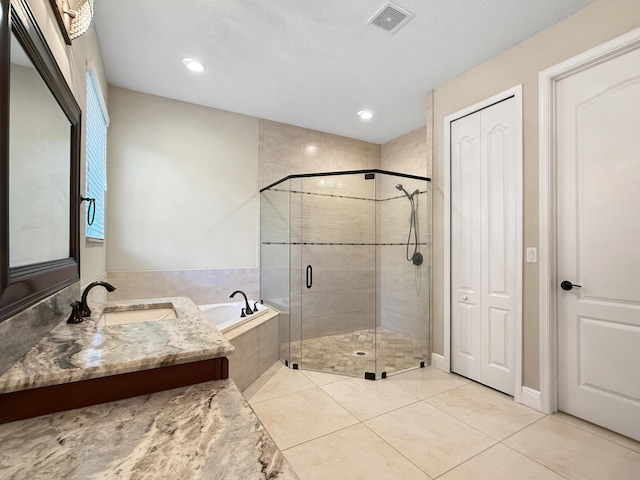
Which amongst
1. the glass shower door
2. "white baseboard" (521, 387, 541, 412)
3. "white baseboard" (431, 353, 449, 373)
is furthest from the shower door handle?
"white baseboard" (521, 387, 541, 412)

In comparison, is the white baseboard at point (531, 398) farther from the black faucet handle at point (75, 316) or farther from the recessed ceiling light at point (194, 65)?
the recessed ceiling light at point (194, 65)

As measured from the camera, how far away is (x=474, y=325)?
104 inches

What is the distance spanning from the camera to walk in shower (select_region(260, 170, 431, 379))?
314cm

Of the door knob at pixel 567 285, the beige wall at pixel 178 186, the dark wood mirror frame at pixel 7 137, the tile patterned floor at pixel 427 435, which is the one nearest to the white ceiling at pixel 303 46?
the beige wall at pixel 178 186

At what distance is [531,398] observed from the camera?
222cm

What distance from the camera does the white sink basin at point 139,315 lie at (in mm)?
1649

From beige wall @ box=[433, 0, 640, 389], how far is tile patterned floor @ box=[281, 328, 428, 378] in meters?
1.05

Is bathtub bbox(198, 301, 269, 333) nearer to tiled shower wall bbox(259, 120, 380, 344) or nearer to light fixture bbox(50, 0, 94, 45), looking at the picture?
tiled shower wall bbox(259, 120, 380, 344)

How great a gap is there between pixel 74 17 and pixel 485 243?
2.86 metres

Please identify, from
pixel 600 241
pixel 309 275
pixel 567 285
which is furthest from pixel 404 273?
pixel 600 241

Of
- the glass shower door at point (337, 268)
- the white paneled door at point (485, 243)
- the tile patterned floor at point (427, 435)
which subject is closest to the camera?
the tile patterned floor at point (427, 435)

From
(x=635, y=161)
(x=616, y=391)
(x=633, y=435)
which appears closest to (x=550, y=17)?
(x=635, y=161)

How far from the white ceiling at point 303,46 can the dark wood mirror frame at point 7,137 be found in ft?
3.91

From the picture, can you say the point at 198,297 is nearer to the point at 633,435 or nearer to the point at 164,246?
the point at 164,246
